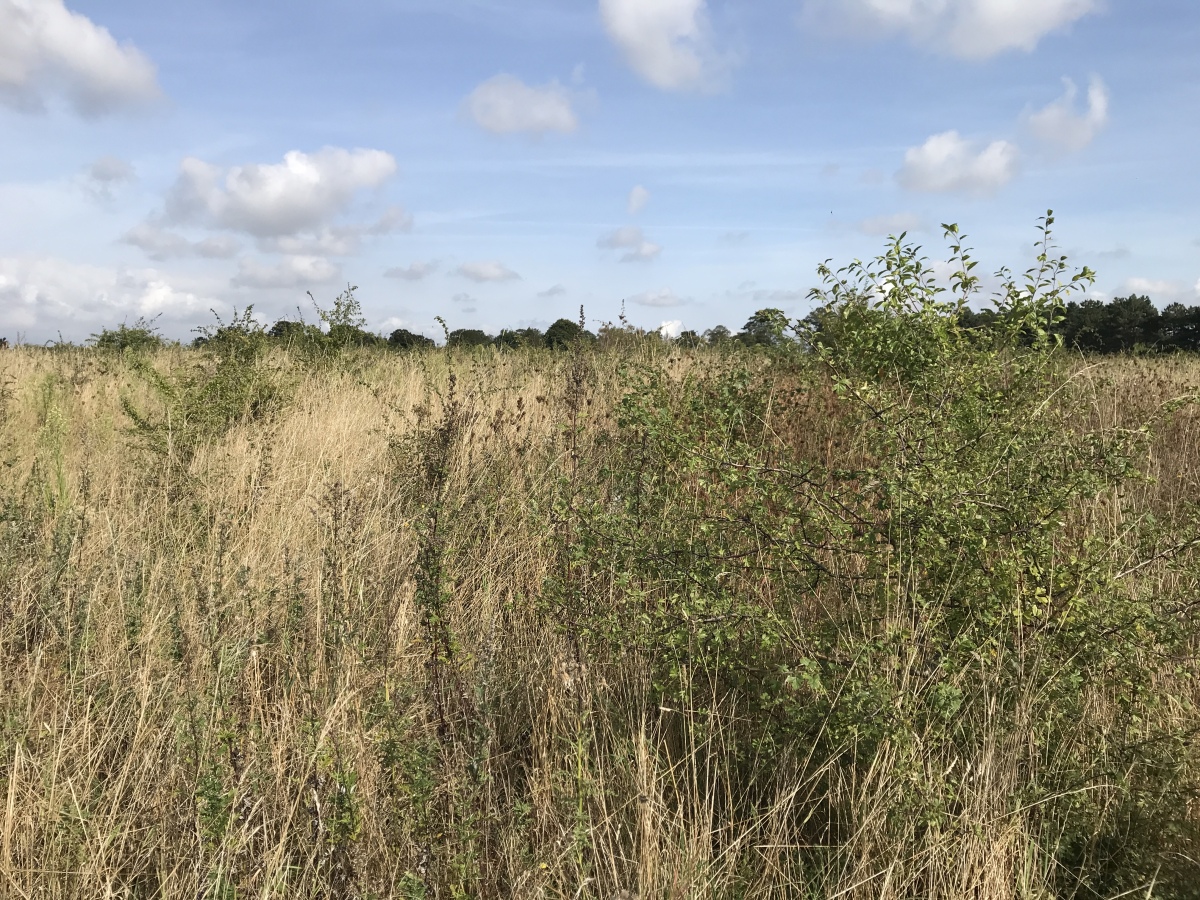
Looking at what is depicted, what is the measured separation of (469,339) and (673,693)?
1127 cm

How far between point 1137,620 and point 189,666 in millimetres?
3306

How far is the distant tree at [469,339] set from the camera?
12389 millimetres

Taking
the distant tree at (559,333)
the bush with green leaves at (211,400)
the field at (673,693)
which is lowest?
the field at (673,693)

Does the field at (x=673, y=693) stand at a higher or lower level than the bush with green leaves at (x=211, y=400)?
lower

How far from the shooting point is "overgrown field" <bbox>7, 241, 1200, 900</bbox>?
228cm

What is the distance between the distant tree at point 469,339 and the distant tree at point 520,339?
0.24 m

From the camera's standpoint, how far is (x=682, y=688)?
109 inches

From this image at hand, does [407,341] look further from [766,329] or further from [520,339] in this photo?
[766,329]

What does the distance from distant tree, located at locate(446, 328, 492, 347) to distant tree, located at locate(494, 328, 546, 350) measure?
0.78 feet

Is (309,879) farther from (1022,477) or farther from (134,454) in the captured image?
(134,454)

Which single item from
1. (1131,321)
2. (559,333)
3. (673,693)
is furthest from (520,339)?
(1131,321)

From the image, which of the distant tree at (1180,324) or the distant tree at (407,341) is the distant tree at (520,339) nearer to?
the distant tree at (407,341)

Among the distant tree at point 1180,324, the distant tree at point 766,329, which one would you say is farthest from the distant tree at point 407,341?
the distant tree at point 1180,324

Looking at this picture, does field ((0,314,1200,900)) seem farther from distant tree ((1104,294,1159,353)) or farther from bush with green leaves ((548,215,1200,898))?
distant tree ((1104,294,1159,353))
